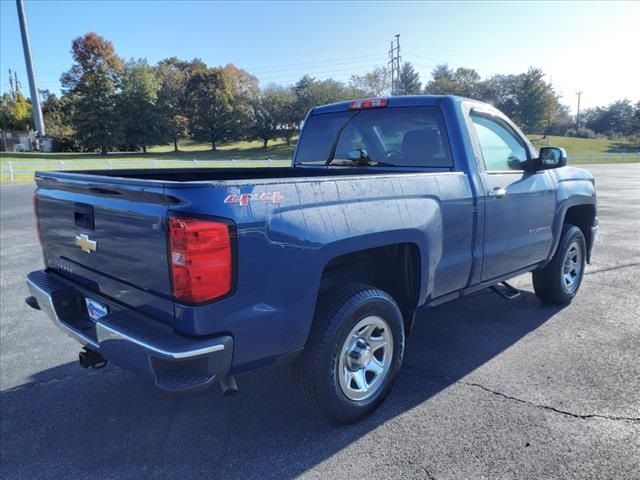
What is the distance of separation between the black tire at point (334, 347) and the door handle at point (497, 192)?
1341 mm

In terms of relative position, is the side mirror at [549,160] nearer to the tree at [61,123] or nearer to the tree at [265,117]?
the tree at [265,117]

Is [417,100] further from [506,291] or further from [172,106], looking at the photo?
[172,106]

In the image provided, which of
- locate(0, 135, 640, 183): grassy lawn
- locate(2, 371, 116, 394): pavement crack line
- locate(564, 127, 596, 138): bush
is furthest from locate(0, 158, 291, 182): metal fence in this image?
locate(564, 127, 596, 138): bush

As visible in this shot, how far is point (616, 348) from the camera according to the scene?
3.97 m

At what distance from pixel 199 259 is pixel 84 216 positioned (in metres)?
1.06

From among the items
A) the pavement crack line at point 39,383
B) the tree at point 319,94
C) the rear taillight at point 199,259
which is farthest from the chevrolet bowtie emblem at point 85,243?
the tree at point 319,94

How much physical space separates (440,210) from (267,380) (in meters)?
1.80

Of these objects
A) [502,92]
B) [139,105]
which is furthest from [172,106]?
[502,92]

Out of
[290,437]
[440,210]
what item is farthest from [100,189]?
[440,210]

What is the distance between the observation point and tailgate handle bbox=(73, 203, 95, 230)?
2662mm

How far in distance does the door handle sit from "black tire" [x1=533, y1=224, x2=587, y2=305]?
1.38 meters

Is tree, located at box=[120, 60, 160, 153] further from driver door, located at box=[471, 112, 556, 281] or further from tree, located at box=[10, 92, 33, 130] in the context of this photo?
driver door, located at box=[471, 112, 556, 281]

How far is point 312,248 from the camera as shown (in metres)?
2.45

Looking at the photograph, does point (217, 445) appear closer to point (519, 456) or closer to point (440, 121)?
point (519, 456)
